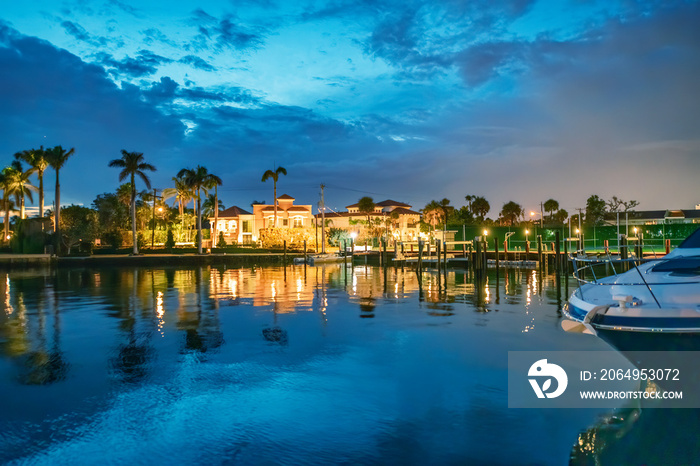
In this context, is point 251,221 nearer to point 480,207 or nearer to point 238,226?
point 238,226

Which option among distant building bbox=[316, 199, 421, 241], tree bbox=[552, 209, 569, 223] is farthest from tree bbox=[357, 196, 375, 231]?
tree bbox=[552, 209, 569, 223]

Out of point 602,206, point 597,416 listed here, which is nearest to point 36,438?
point 597,416

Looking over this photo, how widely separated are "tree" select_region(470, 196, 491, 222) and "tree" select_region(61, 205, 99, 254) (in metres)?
70.0

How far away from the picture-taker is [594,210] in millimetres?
76688

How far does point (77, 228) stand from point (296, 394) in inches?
2394

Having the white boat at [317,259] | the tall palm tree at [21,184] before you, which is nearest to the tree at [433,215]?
the white boat at [317,259]

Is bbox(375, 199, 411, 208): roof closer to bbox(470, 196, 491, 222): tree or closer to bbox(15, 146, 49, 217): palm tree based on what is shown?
bbox(470, 196, 491, 222): tree

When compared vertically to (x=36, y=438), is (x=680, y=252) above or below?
above

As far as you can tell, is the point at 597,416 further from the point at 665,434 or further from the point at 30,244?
the point at 30,244

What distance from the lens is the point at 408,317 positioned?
1648 cm

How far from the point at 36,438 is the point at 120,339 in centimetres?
662

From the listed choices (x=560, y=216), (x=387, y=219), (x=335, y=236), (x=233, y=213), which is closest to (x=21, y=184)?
(x=233, y=213)

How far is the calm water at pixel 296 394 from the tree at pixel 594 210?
60950 millimetres

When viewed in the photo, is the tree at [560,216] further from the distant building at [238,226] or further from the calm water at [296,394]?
the calm water at [296,394]
